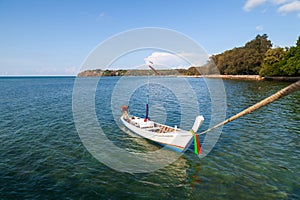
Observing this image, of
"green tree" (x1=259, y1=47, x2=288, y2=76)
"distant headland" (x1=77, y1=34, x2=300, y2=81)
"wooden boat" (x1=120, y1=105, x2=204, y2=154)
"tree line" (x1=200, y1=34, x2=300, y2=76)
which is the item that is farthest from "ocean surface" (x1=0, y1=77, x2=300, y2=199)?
"green tree" (x1=259, y1=47, x2=288, y2=76)

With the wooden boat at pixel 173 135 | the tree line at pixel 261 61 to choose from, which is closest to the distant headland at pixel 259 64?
the tree line at pixel 261 61

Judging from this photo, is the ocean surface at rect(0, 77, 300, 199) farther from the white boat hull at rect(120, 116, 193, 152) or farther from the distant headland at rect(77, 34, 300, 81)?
the distant headland at rect(77, 34, 300, 81)

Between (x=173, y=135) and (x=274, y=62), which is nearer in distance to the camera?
(x=173, y=135)

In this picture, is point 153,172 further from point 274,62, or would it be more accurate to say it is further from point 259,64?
point 259,64

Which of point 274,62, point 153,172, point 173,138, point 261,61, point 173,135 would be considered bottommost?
point 153,172

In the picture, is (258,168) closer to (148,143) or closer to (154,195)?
(154,195)

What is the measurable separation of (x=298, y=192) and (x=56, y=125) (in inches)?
979

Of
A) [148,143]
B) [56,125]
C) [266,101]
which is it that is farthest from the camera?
[56,125]

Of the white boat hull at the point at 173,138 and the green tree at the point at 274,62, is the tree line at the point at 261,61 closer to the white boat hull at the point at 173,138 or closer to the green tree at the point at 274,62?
the green tree at the point at 274,62

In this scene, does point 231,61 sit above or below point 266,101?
above

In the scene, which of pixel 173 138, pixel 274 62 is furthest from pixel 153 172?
pixel 274 62

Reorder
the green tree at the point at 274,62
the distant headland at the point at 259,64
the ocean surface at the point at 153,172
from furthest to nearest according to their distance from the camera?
the green tree at the point at 274,62, the distant headland at the point at 259,64, the ocean surface at the point at 153,172

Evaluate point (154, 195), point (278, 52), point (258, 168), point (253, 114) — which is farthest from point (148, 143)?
point (278, 52)

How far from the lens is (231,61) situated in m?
129
